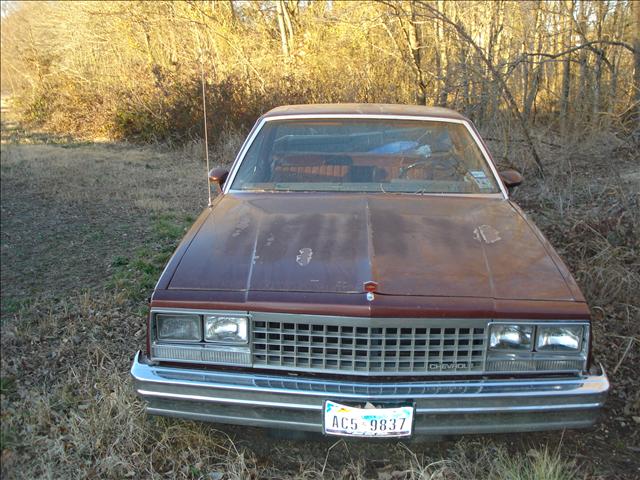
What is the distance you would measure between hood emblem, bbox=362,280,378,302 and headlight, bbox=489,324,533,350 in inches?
20.4

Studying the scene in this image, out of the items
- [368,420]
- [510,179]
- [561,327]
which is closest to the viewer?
[368,420]

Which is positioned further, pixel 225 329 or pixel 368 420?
pixel 225 329

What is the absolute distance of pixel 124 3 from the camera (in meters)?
15.6

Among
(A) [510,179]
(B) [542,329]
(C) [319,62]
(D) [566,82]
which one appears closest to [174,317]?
(B) [542,329]

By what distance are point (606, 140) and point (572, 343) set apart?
5.05 m

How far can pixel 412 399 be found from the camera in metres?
2.20

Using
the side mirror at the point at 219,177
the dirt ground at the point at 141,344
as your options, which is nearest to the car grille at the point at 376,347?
the dirt ground at the point at 141,344

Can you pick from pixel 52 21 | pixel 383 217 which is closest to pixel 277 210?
pixel 383 217

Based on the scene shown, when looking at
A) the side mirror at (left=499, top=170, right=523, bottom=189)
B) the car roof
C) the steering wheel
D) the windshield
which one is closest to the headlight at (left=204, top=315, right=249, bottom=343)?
the windshield

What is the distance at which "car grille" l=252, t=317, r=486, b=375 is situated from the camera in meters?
2.23

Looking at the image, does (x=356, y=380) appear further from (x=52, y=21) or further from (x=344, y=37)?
(x=52, y=21)

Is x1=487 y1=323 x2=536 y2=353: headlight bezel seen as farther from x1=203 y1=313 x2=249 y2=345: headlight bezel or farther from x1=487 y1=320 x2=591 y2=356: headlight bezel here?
x1=203 y1=313 x2=249 y2=345: headlight bezel

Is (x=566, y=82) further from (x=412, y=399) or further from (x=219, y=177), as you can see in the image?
(x=412, y=399)

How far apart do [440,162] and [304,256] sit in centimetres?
155
